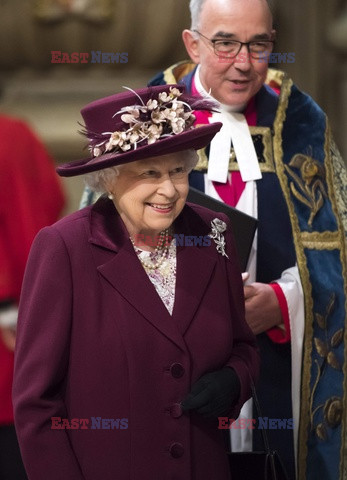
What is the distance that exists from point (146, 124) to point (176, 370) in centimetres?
56

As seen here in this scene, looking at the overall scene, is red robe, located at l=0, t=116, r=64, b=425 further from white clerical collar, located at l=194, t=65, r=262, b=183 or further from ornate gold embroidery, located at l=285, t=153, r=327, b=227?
ornate gold embroidery, located at l=285, t=153, r=327, b=227

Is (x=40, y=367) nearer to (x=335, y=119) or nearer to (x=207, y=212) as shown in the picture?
(x=207, y=212)

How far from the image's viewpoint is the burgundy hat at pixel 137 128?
252 centimetres

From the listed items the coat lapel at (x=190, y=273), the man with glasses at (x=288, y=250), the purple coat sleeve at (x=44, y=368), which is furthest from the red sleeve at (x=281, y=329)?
the purple coat sleeve at (x=44, y=368)

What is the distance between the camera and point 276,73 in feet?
12.3

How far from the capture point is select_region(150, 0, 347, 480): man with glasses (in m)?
3.48

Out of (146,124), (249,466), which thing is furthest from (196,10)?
(249,466)

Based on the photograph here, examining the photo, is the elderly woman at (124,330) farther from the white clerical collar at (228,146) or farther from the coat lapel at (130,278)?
the white clerical collar at (228,146)

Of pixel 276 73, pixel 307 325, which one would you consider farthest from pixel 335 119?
pixel 307 325

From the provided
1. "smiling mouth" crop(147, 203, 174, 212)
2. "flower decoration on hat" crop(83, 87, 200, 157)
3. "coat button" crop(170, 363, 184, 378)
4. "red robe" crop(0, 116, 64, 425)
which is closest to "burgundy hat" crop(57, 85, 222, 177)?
"flower decoration on hat" crop(83, 87, 200, 157)

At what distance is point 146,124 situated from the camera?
2.56 metres

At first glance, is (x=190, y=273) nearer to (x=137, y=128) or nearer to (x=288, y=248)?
(x=137, y=128)

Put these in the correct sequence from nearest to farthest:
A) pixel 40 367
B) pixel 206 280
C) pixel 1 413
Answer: pixel 40 367, pixel 206 280, pixel 1 413

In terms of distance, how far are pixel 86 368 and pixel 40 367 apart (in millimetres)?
106
